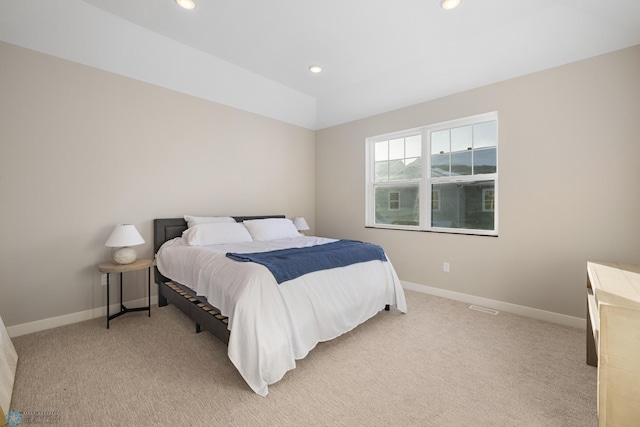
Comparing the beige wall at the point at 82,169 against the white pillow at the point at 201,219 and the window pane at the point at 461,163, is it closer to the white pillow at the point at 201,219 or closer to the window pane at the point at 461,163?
the white pillow at the point at 201,219

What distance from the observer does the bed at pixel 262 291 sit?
5.84 ft

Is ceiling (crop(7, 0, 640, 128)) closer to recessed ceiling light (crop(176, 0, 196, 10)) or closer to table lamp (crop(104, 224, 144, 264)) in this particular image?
recessed ceiling light (crop(176, 0, 196, 10))

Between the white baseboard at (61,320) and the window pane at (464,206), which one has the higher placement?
the window pane at (464,206)

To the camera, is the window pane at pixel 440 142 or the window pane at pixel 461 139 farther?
the window pane at pixel 440 142

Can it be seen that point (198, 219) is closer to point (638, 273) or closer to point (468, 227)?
point (468, 227)

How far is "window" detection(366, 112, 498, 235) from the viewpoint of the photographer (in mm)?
3289

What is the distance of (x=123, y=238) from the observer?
103 inches

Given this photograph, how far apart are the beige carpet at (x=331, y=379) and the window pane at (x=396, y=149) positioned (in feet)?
7.84

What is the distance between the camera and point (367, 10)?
2.50 meters

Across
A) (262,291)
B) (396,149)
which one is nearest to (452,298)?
(396,149)

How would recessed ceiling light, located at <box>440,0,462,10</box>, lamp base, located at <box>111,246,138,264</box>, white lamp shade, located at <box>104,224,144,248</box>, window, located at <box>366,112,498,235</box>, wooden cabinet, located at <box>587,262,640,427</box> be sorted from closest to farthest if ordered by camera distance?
wooden cabinet, located at <box>587,262,640,427</box> < recessed ceiling light, located at <box>440,0,462,10</box> < white lamp shade, located at <box>104,224,144,248</box> < lamp base, located at <box>111,246,138,264</box> < window, located at <box>366,112,498,235</box>

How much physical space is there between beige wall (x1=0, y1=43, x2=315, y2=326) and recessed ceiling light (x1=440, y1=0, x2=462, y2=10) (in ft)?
9.02

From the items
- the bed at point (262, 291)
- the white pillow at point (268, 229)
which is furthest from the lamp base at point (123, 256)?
the white pillow at point (268, 229)

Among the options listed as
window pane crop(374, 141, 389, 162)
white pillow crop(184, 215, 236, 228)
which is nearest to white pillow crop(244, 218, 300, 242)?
white pillow crop(184, 215, 236, 228)
